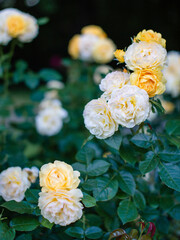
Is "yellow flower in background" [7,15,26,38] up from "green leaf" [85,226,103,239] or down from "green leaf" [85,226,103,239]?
up

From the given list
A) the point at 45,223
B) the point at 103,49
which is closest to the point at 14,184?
the point at 45,223

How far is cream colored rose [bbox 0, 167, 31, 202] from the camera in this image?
3.42 feet

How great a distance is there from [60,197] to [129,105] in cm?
35

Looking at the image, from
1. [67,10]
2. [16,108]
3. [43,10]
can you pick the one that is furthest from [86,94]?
[67,10]

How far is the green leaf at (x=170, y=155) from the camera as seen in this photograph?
3.31ft

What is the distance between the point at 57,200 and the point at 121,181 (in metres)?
0.33

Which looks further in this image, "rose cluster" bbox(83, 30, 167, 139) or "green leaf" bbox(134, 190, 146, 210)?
"green leaf" bbox(134, 190, 146, 210)

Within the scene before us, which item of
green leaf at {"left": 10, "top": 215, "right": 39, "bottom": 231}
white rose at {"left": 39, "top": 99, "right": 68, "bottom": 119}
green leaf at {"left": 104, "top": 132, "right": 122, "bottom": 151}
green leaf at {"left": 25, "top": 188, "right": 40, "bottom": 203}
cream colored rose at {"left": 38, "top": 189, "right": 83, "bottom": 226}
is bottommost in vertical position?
white rose at {"left": 39, "top": 99, "right": 68, "bottom": 119}

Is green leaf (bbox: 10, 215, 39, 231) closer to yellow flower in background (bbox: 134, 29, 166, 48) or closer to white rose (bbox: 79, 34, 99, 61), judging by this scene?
yellow flower in background (bbox: 134, 29, 166, 48)

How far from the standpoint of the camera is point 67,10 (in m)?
10.0

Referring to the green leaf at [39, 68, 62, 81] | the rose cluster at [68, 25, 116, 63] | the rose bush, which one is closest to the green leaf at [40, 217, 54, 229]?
the rose bush

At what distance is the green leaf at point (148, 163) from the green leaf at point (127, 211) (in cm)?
19

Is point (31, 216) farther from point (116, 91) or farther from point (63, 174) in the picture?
point (116, 91)

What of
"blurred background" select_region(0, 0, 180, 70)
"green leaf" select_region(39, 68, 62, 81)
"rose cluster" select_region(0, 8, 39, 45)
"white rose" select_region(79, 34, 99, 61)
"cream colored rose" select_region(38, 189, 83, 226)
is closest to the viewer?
"cream colored rose" select_region(38, 189, 83, 226)
